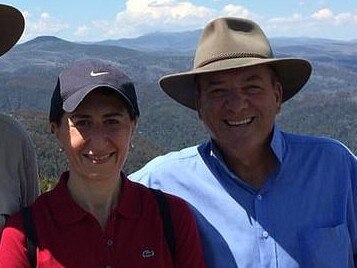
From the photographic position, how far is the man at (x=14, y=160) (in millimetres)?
2896

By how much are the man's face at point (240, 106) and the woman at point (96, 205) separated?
0.62m

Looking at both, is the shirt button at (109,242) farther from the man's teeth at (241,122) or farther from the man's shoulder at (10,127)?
the man's teeth at (241,122)

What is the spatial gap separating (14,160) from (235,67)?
114cm

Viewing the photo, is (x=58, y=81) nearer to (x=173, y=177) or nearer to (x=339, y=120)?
(x=173, y=177)

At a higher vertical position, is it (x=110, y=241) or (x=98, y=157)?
(x=98, y=157)

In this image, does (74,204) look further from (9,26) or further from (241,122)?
(9,26)

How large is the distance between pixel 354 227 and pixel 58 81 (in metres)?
1.68

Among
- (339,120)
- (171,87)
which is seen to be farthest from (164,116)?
(171,87)

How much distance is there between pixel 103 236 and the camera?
2648mm

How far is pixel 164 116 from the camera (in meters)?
147

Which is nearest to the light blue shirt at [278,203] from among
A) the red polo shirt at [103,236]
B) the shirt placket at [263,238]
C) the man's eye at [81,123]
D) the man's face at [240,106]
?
the shirt placket at [263,238]

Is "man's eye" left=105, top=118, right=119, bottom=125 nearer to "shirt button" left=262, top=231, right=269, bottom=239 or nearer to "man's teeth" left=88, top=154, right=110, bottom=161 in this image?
"man's teeth" left=88, top=154, right=110, bottom=161

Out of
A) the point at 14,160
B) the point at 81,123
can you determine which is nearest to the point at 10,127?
the point at 14,160

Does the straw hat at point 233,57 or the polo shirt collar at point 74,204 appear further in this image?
the straw hat at point 233,57
